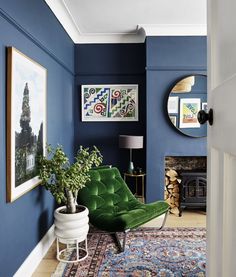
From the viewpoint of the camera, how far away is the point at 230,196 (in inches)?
28.4

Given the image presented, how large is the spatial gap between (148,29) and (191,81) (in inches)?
36.2

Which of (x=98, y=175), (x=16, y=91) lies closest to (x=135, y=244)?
(x=98, y=175)

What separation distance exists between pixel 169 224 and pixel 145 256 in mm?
987

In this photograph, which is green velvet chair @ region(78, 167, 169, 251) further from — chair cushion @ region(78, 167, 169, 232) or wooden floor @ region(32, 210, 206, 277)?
wooden floor @ region(32, 210, 206, 277)

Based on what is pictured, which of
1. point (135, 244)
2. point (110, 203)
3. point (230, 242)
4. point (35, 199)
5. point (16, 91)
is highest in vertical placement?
point (16, 91)

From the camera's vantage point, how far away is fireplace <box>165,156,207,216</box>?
358 centimetres

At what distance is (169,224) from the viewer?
131 inches

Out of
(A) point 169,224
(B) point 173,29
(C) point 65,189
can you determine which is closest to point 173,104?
(B) point 173,29

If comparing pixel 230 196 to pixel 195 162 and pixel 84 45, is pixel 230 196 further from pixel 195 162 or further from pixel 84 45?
pixel 84 45

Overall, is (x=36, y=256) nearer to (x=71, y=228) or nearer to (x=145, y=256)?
(x=71, y=228)

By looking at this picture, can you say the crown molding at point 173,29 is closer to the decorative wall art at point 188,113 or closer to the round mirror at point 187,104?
the round mirror at point 187,104

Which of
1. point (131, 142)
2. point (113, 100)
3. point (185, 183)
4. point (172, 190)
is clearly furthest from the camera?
point (113, 100)

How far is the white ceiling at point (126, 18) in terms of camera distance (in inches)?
115

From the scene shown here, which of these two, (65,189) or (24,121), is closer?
(24,121)
